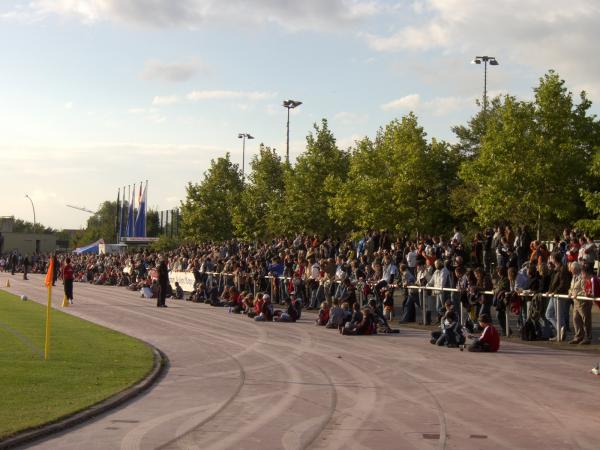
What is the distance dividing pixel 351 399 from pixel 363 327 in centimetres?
1071

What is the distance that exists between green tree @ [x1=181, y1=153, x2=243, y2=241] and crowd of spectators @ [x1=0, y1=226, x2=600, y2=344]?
2448 centimetres

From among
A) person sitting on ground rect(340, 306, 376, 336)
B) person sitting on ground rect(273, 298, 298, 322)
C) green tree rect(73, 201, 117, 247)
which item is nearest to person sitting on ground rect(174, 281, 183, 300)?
person sitting on ground rect(273, 298, 298, 322)

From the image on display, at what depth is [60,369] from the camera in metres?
16.1

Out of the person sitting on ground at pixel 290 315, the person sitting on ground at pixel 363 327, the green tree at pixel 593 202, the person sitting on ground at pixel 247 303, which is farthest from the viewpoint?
the person sitting on ground at pixel 247 303

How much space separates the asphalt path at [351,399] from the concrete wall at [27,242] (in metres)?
118

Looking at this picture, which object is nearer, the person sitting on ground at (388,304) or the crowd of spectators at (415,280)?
the crowd of spectators at (415,280)

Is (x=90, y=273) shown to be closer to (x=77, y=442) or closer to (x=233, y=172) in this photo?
(x=233, y=172)

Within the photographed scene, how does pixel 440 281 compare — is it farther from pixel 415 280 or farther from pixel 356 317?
pixel 356 317

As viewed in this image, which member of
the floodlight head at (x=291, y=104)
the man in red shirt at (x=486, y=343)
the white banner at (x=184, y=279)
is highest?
the floodlight head at (x=291, y=104)

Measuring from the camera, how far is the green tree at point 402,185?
4344cm

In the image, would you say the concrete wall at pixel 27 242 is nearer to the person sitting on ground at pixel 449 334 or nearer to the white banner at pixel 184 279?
the white banner at pixel 184 279

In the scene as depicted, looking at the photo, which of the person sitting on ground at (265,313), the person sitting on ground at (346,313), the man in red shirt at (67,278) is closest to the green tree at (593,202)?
the person sitting on ground at (346,313)

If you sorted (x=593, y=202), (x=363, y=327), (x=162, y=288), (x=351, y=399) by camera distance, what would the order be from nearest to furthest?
1. (x=351, y=399)
2. (x=363, y=327)
3. (x=593, y=202)
4. (x=162, y=288)

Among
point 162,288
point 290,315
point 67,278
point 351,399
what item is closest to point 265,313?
point 290,315
